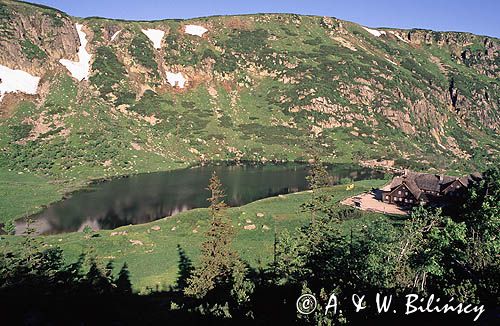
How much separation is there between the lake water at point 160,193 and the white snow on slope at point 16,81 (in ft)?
278

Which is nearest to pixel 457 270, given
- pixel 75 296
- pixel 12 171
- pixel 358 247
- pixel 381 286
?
pixel 358 247

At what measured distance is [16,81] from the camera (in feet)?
597

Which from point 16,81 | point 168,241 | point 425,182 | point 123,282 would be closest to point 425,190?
point 425,182

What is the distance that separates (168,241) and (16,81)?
6237 inches

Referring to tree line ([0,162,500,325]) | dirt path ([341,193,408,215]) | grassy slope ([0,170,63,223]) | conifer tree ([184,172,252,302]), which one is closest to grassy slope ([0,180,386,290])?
dirt path ([341,193,408,215])

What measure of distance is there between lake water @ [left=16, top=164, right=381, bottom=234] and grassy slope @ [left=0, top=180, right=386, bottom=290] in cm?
1542

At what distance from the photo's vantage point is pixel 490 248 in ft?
102

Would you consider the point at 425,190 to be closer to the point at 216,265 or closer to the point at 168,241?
the point at 168,241

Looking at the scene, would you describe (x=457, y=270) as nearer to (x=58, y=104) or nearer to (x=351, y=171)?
(x=351, y=171)

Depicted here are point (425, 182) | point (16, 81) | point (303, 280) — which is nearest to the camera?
point (303, 280)

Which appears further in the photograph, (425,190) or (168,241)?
(425,190)

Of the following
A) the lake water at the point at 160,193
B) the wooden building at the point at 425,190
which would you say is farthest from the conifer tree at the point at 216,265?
the wooden building at the point at 425,190

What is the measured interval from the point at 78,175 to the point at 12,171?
66.2 ft

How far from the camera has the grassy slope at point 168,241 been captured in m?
53.4
